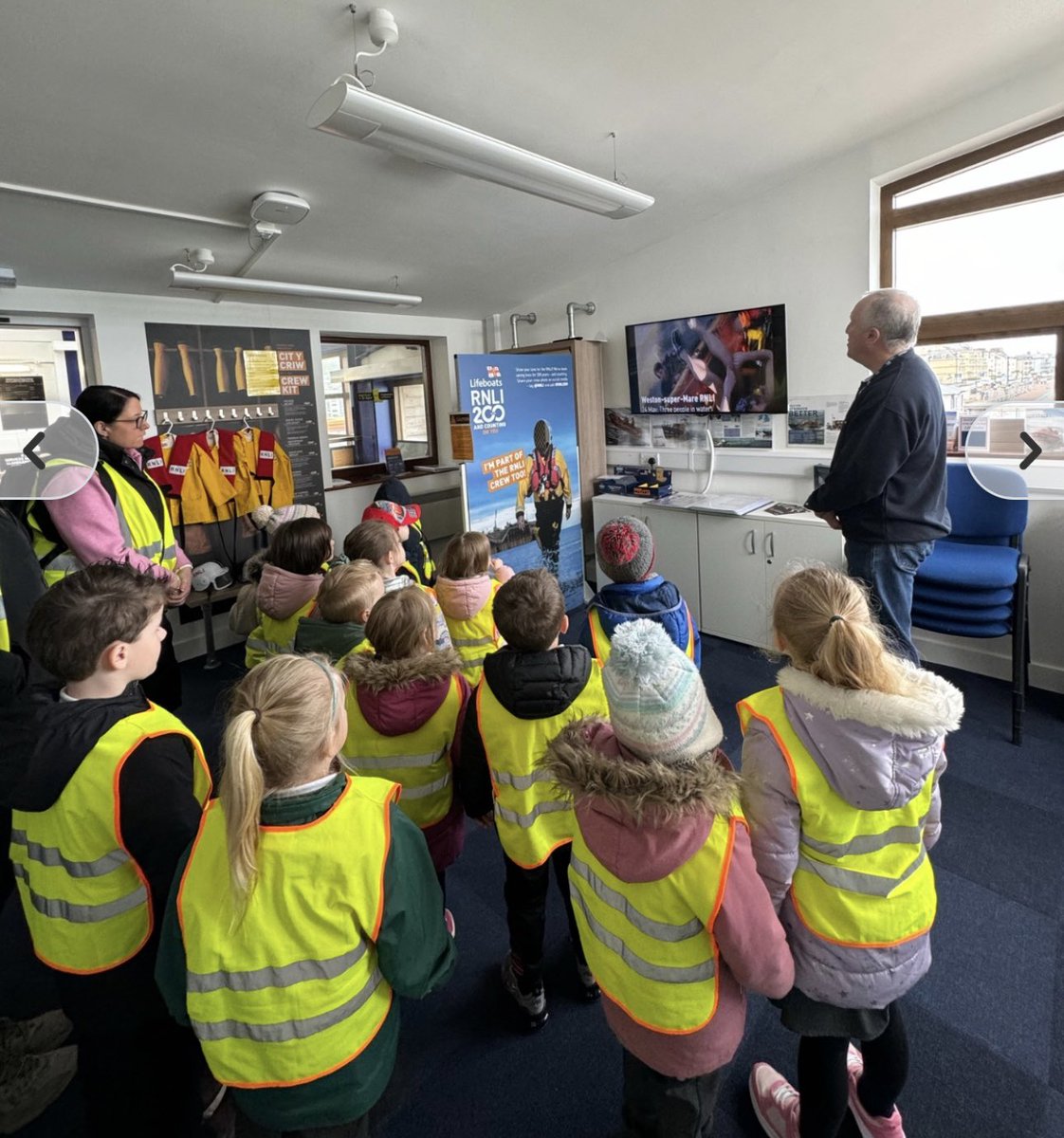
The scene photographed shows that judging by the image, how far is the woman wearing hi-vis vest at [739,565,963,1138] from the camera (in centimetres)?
102

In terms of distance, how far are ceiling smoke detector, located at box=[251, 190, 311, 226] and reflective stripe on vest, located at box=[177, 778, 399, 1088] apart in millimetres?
2794

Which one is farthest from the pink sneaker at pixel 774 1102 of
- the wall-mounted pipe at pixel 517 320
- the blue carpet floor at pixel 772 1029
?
the wall-mounted pipe at pixel 517 320

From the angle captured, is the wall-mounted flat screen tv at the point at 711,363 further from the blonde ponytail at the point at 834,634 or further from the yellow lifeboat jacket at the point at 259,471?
the blonde ponytail at the point at 834,634

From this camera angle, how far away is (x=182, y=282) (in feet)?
11.3

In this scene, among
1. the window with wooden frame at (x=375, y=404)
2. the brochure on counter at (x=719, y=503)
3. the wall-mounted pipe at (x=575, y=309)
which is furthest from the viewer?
the window with wooden frame at (x=375, y=404)

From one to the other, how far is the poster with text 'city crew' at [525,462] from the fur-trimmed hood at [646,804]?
3.20 m

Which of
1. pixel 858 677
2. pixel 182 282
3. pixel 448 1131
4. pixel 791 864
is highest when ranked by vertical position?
pixel 182 282

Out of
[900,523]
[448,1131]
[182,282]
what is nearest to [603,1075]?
[448,1131]

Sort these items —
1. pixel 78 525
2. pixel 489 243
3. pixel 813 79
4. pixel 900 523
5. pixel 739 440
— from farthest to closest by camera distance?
pixel 739 440 → pixel 489 243 → pixel 813 79 → pixel 900 523 → pixel 78 525

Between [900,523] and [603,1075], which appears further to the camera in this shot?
[900,523]

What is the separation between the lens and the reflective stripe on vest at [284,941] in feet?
2.95

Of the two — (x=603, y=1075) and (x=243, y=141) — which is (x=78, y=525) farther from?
(x=603, y=1075)

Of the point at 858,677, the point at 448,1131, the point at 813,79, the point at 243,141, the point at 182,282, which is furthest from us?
the point at 182,282

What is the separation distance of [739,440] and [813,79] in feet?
6.48
